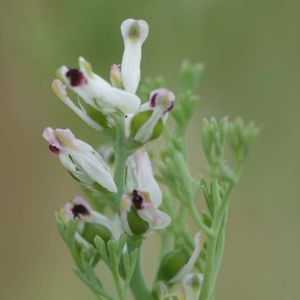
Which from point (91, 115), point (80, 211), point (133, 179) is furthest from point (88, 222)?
point (91, 115)

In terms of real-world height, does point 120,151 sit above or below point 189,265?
above

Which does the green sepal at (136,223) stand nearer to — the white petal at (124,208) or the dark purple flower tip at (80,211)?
the white petal at (124,208)

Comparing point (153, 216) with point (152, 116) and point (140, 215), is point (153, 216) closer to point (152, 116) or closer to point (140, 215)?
point (140, 215)

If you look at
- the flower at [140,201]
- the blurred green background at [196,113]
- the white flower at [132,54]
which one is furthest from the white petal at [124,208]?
the blurred green background at [196,113]

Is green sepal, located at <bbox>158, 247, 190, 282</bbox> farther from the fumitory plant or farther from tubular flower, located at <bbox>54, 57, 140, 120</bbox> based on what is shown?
tubular flower, located at <bbox>54, 57, 140, 120</bbox>

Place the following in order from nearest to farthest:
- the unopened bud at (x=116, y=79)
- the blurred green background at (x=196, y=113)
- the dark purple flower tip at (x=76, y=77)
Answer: the dark purple flower tip at (x=76, y=77) < the unopened bud at (x=116, y=79) < the blurred green background at (x=196, y=113)
